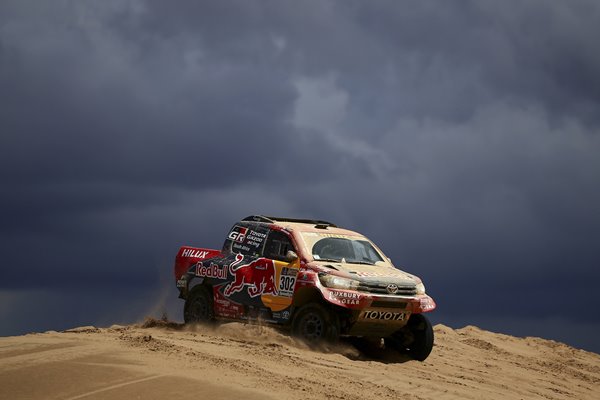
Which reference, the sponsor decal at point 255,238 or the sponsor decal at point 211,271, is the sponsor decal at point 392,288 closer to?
the sponsor decal at point 255,238

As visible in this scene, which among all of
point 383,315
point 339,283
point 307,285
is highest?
point 339,283

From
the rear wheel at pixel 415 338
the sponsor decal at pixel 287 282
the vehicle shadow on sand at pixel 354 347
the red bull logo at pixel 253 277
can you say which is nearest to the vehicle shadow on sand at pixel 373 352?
the vehicle shadow on sand at pixel 354 347

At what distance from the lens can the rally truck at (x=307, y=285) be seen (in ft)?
53.8

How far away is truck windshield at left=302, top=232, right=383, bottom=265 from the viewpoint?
17.4 m

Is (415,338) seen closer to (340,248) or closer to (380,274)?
(380,274)

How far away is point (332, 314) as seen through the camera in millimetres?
16406

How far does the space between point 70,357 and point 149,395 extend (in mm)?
2431

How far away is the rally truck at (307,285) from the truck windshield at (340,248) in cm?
2

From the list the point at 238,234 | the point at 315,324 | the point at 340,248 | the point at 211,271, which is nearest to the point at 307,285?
the point at 315,324

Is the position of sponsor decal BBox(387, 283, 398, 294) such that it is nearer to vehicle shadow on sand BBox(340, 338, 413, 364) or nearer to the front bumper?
the front bumper

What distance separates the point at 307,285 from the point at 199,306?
317cm

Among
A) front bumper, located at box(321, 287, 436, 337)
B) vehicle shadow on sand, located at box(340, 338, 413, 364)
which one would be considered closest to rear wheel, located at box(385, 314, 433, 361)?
vehicle shadow on sand, located at box(340, 338, 413, 364)

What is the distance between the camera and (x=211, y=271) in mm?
18750

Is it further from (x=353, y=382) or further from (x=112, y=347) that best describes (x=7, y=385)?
(x=353, y=382)
